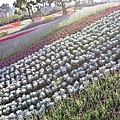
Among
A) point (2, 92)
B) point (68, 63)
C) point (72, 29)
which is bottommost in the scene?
point (2, 92)

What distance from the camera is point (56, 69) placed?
1154cm

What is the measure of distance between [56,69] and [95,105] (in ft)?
15.5

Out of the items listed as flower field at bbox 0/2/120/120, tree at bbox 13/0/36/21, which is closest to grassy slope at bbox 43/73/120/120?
flower field at bbox 0/2/120/120

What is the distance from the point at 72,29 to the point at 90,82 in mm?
7963

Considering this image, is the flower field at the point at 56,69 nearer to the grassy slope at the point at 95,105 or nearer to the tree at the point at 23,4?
the grassy slope at the point at 95,105

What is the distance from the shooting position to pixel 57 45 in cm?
1406

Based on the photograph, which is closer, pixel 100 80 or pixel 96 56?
pixel 100 80

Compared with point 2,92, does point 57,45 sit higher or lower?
higher

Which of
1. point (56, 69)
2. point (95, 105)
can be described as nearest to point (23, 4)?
point (56, 69)

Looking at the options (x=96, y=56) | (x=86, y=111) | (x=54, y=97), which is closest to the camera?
(x=86, y=111)

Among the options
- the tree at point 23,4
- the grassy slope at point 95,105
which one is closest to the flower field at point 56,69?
the grassy slope at point 95,105

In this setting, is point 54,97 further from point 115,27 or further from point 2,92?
point 115,27

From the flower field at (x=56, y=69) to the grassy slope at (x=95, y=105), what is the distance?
81 centimetres

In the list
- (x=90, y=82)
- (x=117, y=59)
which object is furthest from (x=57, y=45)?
(x=90, y=82)
